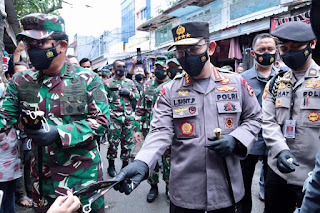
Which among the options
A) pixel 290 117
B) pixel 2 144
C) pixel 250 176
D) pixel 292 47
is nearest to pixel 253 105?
pixel 290 117

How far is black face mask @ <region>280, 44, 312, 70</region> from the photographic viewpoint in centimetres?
244

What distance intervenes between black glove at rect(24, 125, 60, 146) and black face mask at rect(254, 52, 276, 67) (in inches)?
110

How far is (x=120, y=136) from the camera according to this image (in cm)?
584

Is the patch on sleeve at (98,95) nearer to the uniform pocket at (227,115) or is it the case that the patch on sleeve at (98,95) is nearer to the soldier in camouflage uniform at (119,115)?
the uniform pocket at (227,115)

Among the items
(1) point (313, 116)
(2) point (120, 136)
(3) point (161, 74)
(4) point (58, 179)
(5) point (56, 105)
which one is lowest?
(2) point (120, 136)

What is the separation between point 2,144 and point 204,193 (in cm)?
215

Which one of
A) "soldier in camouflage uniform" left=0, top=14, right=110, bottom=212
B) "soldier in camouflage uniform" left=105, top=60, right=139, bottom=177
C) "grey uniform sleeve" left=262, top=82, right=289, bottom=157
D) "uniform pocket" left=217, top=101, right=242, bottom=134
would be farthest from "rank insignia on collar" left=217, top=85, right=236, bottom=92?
"soldier in camouflage uniform" left=105, top=60, right=139, bottom=177

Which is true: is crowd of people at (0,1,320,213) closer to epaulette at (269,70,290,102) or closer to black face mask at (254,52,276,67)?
epaulette at (269,70,290,102)

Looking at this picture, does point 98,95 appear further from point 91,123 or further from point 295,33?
point 295,33

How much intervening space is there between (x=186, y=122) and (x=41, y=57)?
4.43 ft

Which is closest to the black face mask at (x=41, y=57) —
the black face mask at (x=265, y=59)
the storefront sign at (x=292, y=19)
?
the black face mask at (x=265, y=59)

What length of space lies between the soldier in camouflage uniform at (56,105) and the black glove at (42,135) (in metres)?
0.19

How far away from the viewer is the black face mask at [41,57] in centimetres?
220

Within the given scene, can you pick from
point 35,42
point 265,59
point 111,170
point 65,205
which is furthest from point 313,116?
point 111,170
